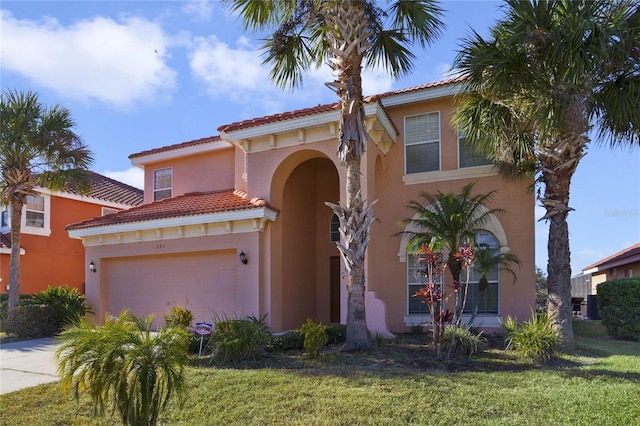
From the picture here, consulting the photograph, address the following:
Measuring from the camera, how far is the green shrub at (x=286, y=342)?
10209 mm

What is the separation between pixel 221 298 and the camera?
47.8 feet

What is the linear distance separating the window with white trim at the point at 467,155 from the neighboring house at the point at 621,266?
8293 mm

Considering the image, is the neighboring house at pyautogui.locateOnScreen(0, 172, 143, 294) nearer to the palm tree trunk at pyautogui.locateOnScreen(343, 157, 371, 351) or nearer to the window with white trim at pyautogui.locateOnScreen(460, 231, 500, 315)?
the palm tree trunk at pyautogui.locateOnScreen(343, 157, 371, 351)

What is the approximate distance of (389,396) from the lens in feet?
21.9

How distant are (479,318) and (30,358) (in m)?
10.6

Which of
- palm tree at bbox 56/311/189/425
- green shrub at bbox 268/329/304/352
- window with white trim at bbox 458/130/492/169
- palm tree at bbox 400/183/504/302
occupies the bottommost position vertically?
green shrub at bbox 268/329/304/352

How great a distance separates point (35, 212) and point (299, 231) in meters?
12.8

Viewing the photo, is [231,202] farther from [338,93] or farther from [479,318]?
[479,318]

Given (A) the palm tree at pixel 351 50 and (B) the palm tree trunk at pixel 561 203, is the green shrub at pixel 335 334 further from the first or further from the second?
(B) the palm tree trunk at pixel 561 203

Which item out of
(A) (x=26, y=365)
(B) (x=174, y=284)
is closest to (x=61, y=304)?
(B) (x=174, y=284)

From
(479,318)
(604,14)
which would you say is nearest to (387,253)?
(479,318)

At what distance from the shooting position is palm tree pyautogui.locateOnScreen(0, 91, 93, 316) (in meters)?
15.6

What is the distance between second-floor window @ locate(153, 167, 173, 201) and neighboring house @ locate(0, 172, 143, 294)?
288 centimetres

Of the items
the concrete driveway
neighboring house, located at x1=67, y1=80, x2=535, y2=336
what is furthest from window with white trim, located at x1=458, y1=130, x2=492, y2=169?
the concrete driveway
